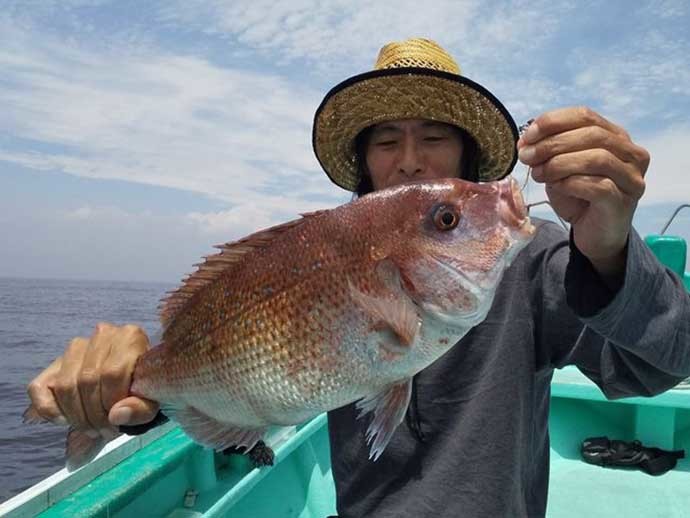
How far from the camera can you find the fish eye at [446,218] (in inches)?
60.4

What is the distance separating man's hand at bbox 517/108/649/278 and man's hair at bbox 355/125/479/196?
1.18 metres

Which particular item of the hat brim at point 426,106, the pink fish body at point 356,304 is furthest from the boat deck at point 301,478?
→ the hat brim at point 426,106

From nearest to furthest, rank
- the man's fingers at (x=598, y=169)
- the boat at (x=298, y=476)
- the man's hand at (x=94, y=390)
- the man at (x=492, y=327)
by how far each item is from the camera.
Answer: the man's fingers at (x=598, y=169), the man at (x=492, y=327), the man's hand at (x=94, y=390), the boat at (x=298, y=476)

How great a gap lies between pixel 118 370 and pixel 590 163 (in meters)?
1.63

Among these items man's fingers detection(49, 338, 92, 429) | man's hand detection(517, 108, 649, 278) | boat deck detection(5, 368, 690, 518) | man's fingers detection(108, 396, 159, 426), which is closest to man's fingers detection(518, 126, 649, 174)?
man's hand detection(517, 108, 649, 278)

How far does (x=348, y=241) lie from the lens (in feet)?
5.14

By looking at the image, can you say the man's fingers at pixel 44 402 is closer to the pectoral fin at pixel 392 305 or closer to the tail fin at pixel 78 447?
the tail fin at pixel 78 447

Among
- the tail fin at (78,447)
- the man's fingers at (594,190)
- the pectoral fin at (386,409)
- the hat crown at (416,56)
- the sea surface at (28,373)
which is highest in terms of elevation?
the hat crown at (416,56)

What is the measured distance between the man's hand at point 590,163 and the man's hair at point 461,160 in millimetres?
1184

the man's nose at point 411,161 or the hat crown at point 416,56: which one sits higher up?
the hat crown at point 416,56

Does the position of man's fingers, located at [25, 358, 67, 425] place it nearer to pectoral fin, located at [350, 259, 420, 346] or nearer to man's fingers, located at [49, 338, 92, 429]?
man's fingers, located at [49, 338, 92, 429]

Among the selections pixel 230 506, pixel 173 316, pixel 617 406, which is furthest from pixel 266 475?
pixel 617 406

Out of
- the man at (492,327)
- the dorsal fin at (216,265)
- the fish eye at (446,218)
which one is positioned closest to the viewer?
the man at (492,327)

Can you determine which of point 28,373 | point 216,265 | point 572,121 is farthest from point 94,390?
point 28,373
